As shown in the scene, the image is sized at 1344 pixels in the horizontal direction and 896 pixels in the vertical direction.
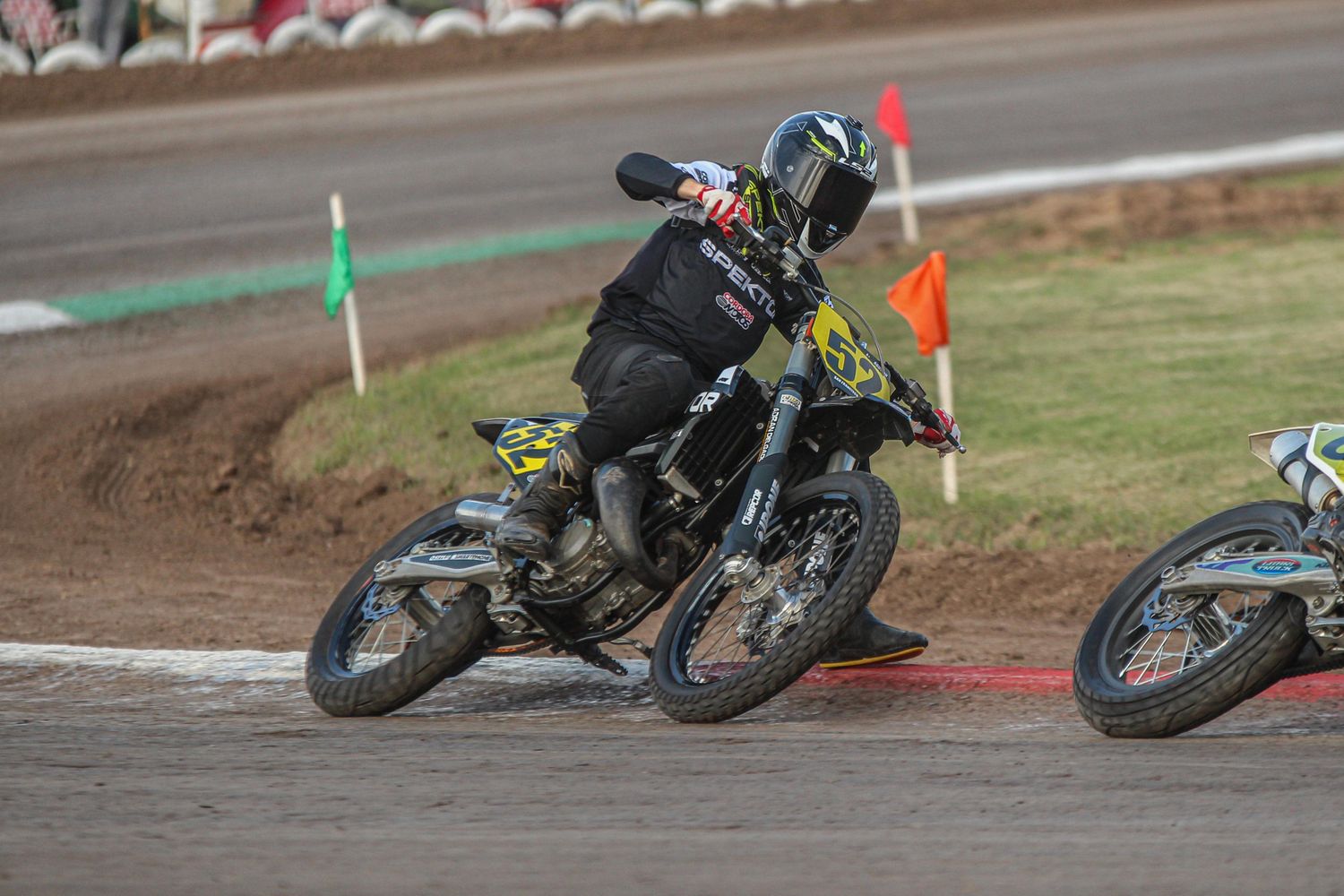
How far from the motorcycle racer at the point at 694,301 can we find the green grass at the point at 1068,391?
9.24 feet

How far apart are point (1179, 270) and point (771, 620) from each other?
9.25 meters

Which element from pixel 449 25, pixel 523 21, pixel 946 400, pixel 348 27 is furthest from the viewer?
pixel 523 21

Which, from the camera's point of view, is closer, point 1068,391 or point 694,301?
point 694,301

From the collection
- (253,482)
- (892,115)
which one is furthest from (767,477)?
(892,115)

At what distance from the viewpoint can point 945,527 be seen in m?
8.41

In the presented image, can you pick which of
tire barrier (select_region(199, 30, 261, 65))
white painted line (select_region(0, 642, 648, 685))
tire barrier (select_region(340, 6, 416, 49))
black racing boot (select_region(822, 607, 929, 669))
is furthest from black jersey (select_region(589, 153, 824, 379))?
tire barrier (select_region(340, 6, 416, 49))

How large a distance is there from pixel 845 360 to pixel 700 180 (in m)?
0.92

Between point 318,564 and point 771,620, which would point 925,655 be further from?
point 318,564

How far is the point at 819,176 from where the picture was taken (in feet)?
18.6

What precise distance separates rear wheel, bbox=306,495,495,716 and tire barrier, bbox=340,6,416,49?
61.1 feet

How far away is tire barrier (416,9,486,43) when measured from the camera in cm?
2408

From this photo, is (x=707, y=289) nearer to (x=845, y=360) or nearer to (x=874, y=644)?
(x=845, y=360)

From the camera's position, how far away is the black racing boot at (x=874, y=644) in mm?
6008

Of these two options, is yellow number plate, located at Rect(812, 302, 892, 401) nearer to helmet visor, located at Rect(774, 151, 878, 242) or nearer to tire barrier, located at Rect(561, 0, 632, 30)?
helmet visor, located at Rect(774, 151, 878, 242)
